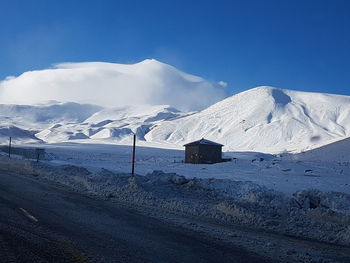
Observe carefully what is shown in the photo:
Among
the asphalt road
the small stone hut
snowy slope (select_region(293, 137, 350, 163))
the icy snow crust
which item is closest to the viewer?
the asphalt road

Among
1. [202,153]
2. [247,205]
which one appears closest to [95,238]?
[247,205]

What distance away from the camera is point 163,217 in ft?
40.0

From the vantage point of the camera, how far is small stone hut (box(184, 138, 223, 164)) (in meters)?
63.6

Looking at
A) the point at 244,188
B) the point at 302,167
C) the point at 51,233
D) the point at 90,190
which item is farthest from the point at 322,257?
the point at 302,167

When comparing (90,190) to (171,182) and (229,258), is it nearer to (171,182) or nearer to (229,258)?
(171,182)

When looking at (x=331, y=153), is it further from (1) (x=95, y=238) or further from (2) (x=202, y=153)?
(1) (x=95, y=238)

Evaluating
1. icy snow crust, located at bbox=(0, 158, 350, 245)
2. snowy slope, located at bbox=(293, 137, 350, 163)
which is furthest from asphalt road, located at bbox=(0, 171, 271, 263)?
snowy slope, located at bbox=(293, 137, 350, 163)

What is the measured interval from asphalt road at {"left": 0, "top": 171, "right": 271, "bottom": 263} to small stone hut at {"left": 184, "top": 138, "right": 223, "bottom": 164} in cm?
5071

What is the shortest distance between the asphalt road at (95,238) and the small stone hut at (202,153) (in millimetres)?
50709

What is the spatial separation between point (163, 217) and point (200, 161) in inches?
2029

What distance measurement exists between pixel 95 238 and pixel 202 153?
55304 millimetres

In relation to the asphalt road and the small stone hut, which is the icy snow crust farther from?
the small stone hut

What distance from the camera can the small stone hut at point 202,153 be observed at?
63562 mm

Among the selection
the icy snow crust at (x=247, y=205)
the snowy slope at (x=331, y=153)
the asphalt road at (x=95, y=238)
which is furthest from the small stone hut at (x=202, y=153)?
the asphalt road at (x=95, y=238)
